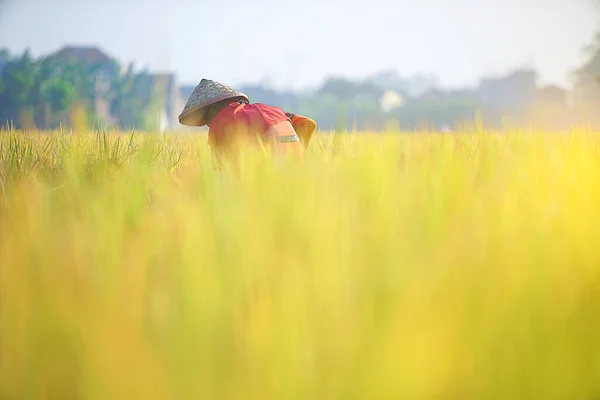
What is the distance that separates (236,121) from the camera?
1.99 m

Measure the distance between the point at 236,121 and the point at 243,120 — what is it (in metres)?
0.03

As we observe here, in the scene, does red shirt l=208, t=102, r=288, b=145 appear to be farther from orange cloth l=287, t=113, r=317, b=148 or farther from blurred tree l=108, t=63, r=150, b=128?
blurred tree l=108, t=63, r=150, b=128

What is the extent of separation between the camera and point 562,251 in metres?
0.73

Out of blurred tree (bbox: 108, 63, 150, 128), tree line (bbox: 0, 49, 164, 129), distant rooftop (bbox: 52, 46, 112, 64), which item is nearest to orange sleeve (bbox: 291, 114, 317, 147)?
tree line (bbox: 0, 49, 164, 129)

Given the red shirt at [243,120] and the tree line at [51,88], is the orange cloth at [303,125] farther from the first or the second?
the tree line at [51,88]

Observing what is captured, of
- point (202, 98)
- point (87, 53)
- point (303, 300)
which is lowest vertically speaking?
point (303, 300)

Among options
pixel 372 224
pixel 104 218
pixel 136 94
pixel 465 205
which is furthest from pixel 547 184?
pixel 136 94

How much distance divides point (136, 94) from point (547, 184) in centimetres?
2132

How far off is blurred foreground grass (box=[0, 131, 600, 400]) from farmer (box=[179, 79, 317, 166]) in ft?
3.33

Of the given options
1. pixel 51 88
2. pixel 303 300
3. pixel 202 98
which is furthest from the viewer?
pixel 51 88

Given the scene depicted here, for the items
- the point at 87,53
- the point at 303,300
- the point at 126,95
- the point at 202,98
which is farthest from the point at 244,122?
the point at 87,53

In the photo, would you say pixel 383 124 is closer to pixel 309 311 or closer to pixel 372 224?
pixel 372 224

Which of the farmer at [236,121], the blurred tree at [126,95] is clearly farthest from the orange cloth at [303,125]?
the blurred tree at [126,95]

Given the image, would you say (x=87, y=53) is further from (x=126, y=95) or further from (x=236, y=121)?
(x=236, y=121)
